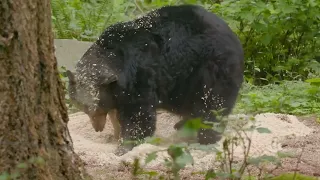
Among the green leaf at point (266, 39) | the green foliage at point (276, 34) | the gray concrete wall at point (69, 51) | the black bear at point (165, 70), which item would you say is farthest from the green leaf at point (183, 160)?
the green leaf at point (266, 39)

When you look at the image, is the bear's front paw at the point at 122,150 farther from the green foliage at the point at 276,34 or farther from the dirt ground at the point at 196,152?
the green foliage at the point at 276,34

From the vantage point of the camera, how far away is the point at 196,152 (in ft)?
18.9

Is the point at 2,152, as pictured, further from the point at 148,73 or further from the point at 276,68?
the point at 276,68

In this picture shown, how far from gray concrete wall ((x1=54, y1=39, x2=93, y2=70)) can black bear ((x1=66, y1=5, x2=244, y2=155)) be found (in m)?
2.88

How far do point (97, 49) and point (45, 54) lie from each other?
3.75 m

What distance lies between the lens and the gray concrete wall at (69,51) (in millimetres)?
10250

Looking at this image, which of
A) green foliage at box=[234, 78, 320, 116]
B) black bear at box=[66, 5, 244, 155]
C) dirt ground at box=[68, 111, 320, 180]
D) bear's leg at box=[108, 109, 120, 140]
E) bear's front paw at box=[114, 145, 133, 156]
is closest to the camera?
dirt ground at box=[68, 111, 320, 180]

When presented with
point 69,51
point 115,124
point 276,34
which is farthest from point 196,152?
point 276,34

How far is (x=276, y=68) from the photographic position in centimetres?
1219

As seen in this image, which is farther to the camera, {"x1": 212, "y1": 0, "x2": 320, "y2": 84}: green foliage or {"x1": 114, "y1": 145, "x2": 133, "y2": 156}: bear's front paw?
{"x1": 212, "y1": 0, "x2": 320, "y2": 84}: green foliage

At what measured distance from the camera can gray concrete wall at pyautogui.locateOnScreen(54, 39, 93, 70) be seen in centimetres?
1025

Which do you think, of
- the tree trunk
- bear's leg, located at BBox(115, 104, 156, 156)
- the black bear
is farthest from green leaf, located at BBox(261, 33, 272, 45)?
the tree trunk

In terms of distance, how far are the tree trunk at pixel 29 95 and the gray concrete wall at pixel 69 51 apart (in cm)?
643

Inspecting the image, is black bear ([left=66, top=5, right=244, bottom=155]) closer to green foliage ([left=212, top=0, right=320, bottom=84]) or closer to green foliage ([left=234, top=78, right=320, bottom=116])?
green foliage ([left=234, top=78, right=320, bottom=116])
